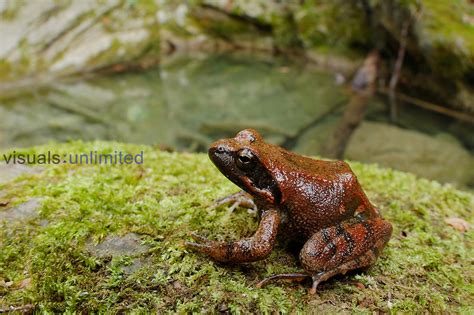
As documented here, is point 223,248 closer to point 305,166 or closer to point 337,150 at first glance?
point 305,166

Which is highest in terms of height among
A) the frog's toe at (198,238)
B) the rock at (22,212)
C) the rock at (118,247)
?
the rock at (22,212)

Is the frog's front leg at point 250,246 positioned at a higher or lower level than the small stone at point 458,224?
higher

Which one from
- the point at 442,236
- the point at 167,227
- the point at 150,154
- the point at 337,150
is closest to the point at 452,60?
the point at 337,150

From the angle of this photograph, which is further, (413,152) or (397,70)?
(397,70)

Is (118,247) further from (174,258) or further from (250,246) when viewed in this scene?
(250,246)

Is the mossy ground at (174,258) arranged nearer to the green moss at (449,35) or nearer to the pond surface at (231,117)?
the pond surface at (231,117)

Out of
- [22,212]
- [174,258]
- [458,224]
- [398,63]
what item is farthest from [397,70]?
[22,212]

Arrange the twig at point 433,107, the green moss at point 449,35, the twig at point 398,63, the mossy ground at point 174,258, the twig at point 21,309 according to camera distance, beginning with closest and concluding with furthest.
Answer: the twig at point 21,309 → the mossy ground at point 174,258 → the green moss at point 449,35 → the twig at point 433,107 → the twig at point 398,63

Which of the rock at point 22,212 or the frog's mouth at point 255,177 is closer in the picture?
the frog's mouth at point 255,177

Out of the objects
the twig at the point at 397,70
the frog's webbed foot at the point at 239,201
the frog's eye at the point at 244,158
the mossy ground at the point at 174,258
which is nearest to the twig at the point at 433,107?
the twig at the point at 397,70
